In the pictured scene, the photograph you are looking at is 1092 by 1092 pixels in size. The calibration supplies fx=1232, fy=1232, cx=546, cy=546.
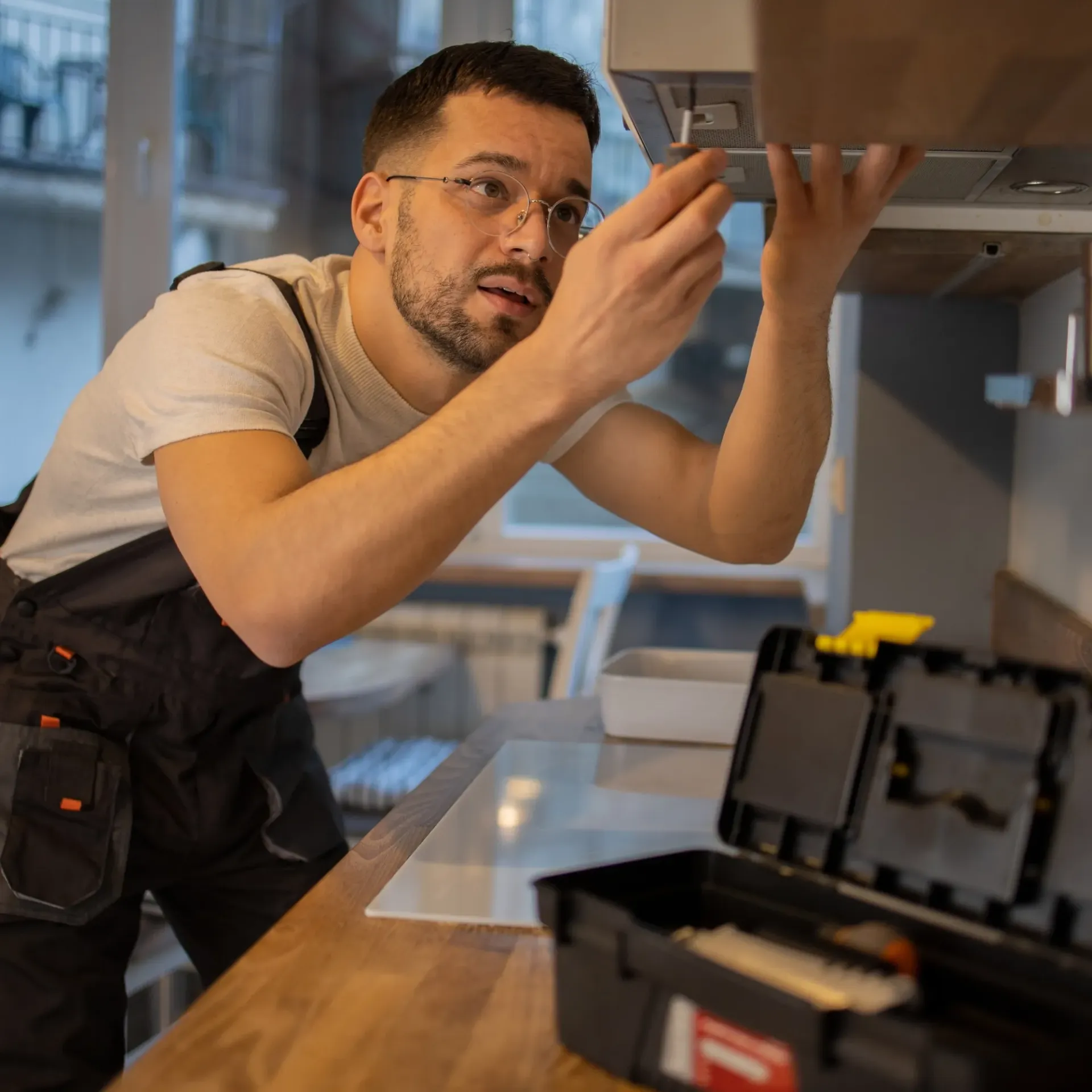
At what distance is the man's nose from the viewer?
4.17ft

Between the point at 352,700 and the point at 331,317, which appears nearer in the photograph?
the point at 331,317

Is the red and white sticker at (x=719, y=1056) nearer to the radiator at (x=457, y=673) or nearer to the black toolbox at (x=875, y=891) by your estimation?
the black toolbox at (x=875, y=891)

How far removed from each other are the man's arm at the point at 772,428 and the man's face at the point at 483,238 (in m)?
0.24

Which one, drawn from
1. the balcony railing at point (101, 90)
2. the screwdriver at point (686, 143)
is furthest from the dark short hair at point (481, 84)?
the balcony railing at point (101, 90)

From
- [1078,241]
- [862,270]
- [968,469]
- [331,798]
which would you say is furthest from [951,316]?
[331,798]

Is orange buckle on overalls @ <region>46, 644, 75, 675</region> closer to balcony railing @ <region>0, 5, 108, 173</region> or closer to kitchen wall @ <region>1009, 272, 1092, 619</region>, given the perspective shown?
kitchen wall @ <region>1009, 272, 1092, 619</region>

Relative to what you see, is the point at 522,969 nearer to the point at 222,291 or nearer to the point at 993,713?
the point at 993,713

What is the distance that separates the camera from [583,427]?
1494mm

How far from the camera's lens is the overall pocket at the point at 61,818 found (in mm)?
1145

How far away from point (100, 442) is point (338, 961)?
2.05ft

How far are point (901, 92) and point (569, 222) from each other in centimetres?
69

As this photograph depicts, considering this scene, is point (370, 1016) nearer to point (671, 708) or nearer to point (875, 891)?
point (875, 891)

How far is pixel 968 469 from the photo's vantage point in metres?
2.09

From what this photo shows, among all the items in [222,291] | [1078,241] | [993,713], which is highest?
[1078,241]
